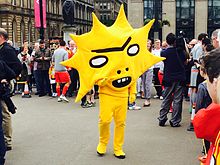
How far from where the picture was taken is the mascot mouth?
555 centimetres

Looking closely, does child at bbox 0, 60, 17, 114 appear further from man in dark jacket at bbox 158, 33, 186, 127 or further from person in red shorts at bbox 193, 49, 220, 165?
person in red shorts at bbox 193, 49, 220, 165

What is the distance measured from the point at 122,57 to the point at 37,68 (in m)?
7.74

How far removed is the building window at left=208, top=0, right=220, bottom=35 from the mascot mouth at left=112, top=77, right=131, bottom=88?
135 ft

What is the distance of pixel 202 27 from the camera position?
1757 inches

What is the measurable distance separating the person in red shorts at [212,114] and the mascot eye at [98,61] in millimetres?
3470

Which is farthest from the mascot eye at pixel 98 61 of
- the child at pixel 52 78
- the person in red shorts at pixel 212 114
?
the child at pixel 52 78

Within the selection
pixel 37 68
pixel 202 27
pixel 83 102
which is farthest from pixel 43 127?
pixel 202 27

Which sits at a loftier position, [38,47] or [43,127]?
[38,47]

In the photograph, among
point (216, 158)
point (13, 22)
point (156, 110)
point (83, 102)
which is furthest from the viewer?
point (13, 22)

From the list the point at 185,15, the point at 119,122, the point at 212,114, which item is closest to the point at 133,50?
the point at 119,122

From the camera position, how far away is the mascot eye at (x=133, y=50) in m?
5.66

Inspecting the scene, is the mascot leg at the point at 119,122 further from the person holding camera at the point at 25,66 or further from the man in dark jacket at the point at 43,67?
the person holding camera at the point at 25,66

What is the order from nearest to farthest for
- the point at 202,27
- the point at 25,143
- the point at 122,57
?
the point at 122,57 < the point at 25,143 < the point at 202,27

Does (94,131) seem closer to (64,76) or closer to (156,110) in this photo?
(156,110)
